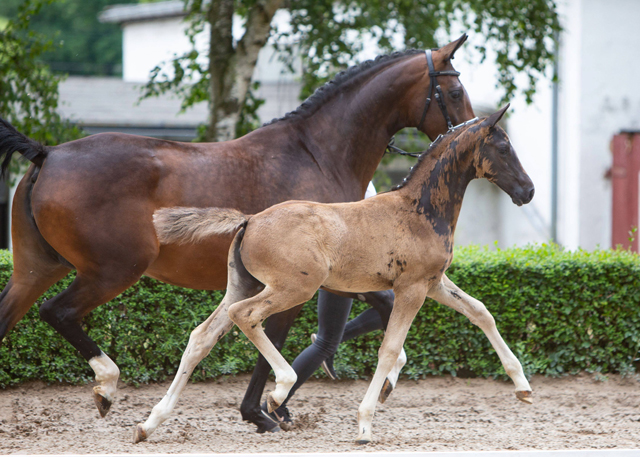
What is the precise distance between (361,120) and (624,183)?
776 cm

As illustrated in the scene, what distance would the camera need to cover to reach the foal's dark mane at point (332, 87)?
3.93m

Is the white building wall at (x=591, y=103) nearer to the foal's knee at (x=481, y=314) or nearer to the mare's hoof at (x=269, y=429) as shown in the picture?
the mare's hoof at (x=269, y=429)

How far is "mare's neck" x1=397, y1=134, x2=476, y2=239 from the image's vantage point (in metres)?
3.24

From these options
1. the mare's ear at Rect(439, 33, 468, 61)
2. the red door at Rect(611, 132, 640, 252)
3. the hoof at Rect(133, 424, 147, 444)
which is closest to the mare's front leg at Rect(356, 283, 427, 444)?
the hoof at Rect(133, 424, 147, 444)

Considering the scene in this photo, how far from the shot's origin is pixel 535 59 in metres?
7.95

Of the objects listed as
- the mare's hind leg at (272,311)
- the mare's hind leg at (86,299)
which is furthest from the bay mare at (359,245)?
the mare's hind leg at (86,299)

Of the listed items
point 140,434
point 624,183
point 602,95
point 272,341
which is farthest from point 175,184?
point 602,95

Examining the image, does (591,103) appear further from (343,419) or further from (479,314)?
(479,314)

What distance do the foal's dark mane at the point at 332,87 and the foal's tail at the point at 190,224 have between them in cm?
101

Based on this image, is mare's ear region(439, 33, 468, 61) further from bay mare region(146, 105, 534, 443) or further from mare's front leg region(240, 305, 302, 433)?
mare's front leg region(240, 305, 302, 433)

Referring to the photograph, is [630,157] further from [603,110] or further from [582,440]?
[582,440]

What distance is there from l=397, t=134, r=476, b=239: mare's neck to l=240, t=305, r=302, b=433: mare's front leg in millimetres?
960

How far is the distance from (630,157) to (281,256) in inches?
350

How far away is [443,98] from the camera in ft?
12.5
